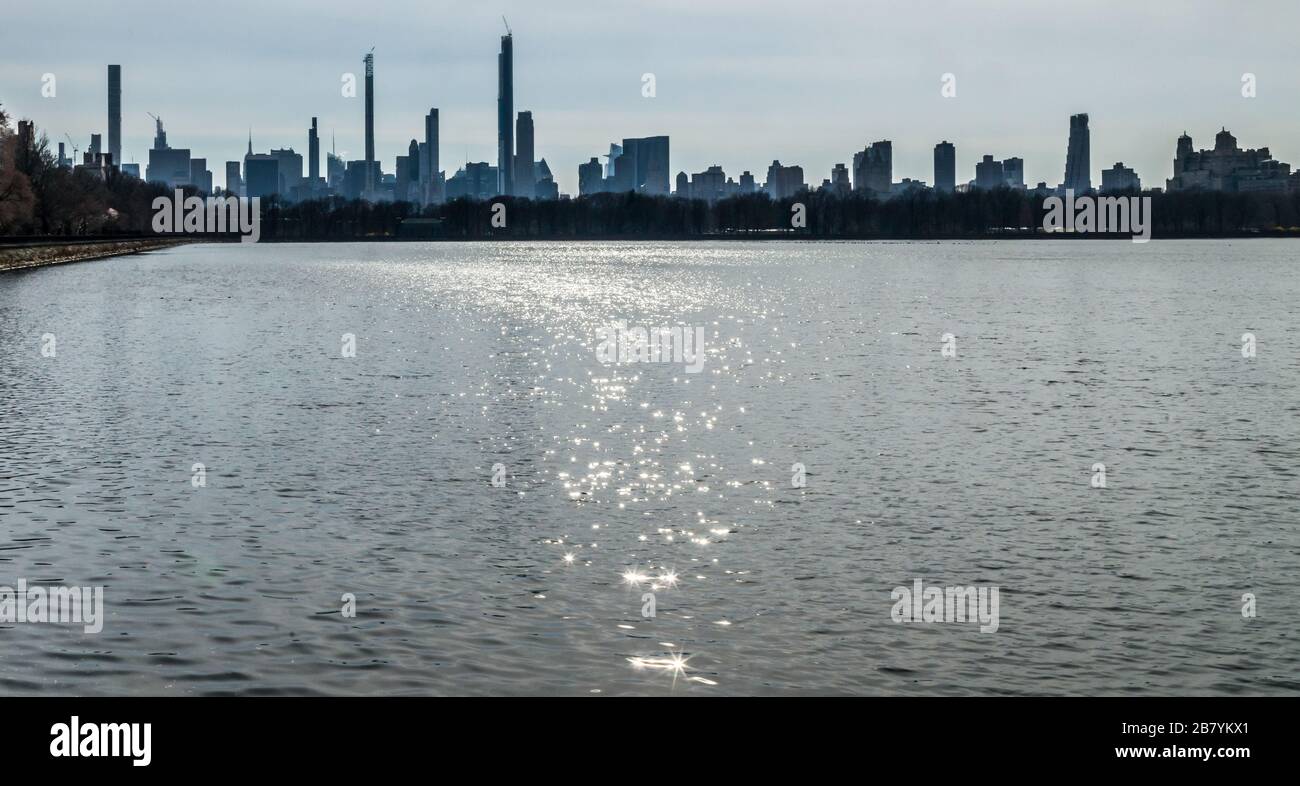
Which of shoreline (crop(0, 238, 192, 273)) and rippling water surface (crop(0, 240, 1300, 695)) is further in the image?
shoreline (crop(0, 238, 192, 273))

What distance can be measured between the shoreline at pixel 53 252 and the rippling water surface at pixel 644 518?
81577 mm

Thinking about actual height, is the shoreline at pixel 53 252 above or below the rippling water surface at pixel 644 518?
above

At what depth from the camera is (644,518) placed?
23.3 meters

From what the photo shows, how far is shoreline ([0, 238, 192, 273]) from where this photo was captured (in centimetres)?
12888

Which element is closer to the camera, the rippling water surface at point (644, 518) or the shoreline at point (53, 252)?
the rippling water surface at point (644, 518)

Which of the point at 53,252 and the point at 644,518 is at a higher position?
the point at 53,252

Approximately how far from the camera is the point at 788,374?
47.4 metres

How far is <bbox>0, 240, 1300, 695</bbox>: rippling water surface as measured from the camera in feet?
50.8

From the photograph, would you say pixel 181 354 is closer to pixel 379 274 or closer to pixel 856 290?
pixel 856 290

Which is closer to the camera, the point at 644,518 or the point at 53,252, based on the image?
the point at 644,518

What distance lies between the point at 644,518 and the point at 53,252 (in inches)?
5461

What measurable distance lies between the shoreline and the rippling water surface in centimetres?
8158

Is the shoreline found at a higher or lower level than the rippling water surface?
higher

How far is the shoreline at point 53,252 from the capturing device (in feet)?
423
